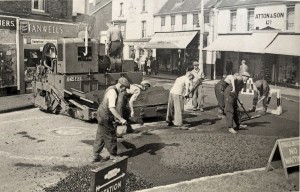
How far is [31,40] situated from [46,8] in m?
1.41

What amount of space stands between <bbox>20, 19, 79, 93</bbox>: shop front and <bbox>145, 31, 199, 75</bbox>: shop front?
10.5 meters

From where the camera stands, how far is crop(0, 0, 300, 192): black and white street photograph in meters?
5.76

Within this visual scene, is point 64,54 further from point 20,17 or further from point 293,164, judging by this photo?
point 293,164

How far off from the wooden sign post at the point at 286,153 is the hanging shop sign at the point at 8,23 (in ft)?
35.1

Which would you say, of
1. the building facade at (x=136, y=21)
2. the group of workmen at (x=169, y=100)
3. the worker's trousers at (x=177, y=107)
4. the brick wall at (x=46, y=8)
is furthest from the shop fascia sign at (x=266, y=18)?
the building facade at (x=136, y=21)

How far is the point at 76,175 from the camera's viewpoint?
575cm

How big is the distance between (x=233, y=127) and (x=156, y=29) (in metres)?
21.8

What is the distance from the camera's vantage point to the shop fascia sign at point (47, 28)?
47.3ft

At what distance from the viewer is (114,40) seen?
10.5 metres

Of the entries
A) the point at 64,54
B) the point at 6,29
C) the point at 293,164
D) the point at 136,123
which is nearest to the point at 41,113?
the point at 64,54

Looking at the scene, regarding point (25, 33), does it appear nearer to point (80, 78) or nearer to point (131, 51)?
point (80, 78)

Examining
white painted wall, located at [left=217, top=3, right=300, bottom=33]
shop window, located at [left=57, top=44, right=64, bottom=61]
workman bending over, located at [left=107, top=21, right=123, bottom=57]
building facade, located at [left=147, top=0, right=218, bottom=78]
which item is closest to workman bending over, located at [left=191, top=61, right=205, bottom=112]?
white painted wall, located at [left=217, top=3, right=300, bottom=33]

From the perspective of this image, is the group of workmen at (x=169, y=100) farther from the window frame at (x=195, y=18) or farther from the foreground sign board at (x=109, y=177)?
the window frame at (x=195, y=18)

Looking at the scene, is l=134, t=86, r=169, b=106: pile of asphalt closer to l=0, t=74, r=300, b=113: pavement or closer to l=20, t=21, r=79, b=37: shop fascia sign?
l=0, t=74, r=300, b=113: pavement
